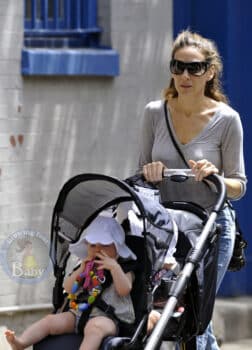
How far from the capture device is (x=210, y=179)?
6707 millimetres

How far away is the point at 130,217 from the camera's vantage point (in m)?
6.42

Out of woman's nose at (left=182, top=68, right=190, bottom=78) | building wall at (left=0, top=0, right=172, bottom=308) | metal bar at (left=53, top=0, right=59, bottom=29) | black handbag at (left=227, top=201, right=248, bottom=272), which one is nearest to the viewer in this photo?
woman's nose at (left=182, top=68, right=190, bottom=78)

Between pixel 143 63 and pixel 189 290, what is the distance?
10.8ft

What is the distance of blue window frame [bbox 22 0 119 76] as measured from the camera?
898cm

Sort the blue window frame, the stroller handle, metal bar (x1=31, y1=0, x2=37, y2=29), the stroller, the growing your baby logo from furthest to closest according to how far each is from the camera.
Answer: metal bar (x1=31, y1=0, x2=37, y2=29), the blue window frame, the growing your baby logo, the stroller handle, the stroller

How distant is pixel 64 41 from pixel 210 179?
289cm

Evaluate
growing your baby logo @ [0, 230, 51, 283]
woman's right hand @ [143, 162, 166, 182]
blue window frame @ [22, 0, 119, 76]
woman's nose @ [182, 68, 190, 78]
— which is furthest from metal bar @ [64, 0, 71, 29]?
woman's right hand @ [143, 162, 166, 182]

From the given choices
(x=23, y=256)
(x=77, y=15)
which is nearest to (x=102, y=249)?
(x=23, y=256)

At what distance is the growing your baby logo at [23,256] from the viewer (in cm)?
873

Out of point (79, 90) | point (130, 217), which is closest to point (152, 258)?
point (130, 217)

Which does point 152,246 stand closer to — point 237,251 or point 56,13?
point 237,251

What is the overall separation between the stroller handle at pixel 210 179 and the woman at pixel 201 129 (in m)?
0.13

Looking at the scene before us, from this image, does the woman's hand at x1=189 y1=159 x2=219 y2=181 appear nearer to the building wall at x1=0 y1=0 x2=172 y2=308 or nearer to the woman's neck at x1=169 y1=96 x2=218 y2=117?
the woman's neck at x1=169 y1=96 x2=218 y2=117

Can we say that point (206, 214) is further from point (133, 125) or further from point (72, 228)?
point (133, 125)
